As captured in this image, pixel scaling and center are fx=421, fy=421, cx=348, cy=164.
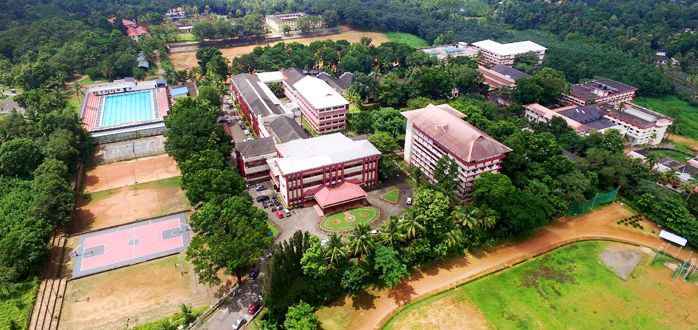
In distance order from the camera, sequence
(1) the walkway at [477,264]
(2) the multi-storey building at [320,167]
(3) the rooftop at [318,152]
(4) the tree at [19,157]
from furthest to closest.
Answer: (4) the tree at [19,157] → (3) the rooftop at [318,152] → (2) the multi-storey building at [320,167] → (1) the walkway at [477,264]

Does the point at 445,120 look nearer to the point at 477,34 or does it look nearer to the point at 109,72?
the point at 109,72

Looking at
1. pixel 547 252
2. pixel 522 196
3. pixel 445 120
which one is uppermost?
pixel 445 120

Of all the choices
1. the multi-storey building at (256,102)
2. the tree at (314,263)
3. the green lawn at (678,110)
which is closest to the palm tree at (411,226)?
the tree at (314,263)

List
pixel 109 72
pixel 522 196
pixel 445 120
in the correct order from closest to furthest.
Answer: pixel 522 196, pixel 445 120, pixel 109 72

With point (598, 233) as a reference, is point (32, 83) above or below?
above

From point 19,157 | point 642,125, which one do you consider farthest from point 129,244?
point 642,125

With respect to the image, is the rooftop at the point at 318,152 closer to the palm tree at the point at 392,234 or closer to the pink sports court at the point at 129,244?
the palm tree at the point at 392,234

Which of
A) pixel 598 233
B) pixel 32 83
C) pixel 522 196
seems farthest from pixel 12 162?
pixel 598 233
